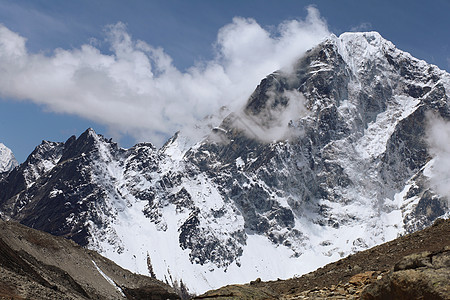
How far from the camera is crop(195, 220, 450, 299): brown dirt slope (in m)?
15.1

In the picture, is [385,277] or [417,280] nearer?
[417,280]

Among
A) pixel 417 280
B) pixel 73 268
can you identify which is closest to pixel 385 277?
pixel 417 280

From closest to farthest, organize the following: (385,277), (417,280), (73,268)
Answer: (417,280), (385,277), (73,268)

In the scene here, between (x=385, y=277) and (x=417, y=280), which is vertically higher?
(x=385, y=277)

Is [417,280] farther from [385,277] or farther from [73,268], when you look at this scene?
[73,268]

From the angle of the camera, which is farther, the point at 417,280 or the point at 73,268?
the point at 73,268

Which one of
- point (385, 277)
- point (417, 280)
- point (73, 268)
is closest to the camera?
point (417, 280)

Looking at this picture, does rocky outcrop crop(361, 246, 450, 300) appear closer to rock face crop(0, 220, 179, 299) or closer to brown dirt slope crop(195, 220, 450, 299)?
brown dirt slope crop(195, 220, 450, 299)

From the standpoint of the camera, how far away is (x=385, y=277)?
1620 centimetres

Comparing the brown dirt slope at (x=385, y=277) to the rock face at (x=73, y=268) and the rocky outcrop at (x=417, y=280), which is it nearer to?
the rocky outcrop at (x=417, y=280)

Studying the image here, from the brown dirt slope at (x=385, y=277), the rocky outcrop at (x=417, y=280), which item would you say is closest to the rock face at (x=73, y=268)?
the brown dirt slope at (x=385, y=277)

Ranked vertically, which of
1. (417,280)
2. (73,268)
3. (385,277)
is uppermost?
(73,268)

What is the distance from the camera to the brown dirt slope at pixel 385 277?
15.1 metres

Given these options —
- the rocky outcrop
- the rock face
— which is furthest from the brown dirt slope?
the rock face
